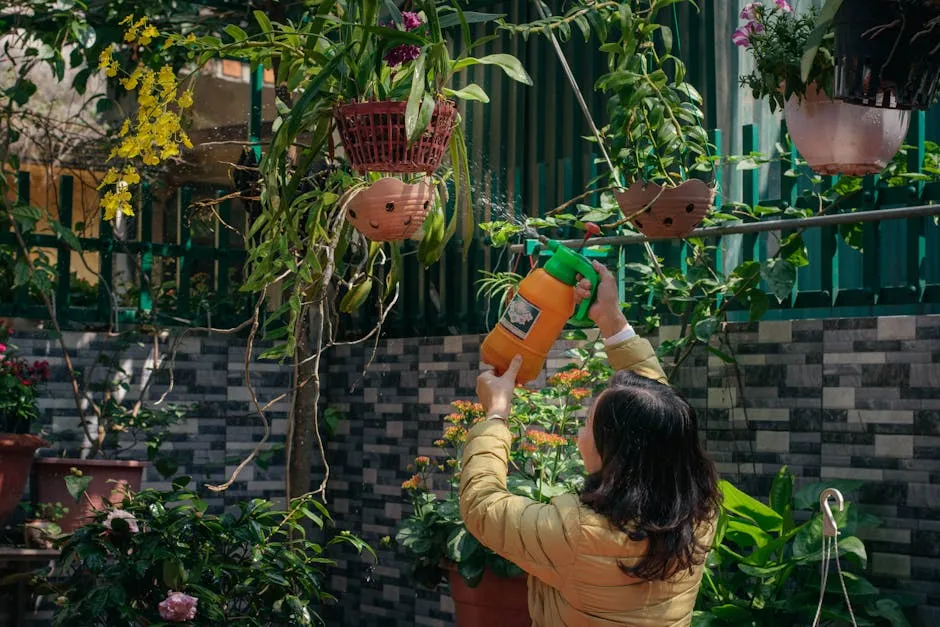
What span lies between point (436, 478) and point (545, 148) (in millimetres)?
1523

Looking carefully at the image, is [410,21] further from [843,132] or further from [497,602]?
[497,602]

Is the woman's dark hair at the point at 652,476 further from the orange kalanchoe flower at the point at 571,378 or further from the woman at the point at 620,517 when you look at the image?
the orange kalanchoe flower at the point at 571,378

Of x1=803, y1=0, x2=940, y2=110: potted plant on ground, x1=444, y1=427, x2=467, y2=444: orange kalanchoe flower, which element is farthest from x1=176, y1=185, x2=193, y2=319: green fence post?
x1=803, y1=0, x2=940, y2=110: potted plant on ground

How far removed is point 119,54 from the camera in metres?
6.16

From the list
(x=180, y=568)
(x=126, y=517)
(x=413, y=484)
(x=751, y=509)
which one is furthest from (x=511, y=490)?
(x=126, y=517)

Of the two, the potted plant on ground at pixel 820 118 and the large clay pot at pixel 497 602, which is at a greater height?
the potted plant on ground at pixel 820 118

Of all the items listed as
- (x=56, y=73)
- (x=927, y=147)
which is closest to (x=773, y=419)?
(x=927, y=147)

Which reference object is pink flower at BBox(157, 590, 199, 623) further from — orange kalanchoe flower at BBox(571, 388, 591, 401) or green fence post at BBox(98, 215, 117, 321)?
green fence post at BBox(98, 215, 117, 321)

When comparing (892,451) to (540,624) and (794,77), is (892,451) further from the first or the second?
(540,624)

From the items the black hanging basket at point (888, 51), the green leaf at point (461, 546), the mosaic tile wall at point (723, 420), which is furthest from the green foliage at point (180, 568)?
the black hanging basket at point (888, 51)

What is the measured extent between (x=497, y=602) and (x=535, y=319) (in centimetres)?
189

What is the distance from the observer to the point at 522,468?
4.64m

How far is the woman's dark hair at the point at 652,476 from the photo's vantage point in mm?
2355

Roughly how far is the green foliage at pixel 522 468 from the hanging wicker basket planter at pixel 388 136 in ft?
4.02
